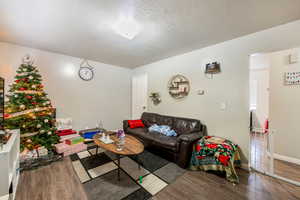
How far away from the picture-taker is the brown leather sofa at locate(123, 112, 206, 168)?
2.23 metres

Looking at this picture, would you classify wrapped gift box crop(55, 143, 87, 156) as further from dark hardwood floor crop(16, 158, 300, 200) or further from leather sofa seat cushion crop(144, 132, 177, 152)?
leather sofa seat cushion crop(144, 132, 177, 152)

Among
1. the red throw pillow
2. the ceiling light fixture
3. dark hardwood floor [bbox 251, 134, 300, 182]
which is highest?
the ceiling light fixture

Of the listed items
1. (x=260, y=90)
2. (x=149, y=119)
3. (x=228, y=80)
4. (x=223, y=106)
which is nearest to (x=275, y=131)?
(x=223, y=106)

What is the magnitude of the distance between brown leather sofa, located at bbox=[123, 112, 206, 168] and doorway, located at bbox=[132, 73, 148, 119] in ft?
3.11

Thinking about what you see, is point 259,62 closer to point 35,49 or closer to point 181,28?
point 181,28

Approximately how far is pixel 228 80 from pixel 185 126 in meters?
1.39

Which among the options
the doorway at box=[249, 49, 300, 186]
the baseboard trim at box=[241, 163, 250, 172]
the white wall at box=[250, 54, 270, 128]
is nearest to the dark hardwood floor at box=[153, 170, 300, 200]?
the baseboard trim at box=[241, 163, 250, 172]

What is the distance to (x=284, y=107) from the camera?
2.48m

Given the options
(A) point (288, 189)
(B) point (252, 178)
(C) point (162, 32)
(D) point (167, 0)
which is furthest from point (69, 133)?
(A) point (288, 189)

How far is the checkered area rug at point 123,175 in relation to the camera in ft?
5.33

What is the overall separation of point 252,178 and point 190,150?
1.04 metres

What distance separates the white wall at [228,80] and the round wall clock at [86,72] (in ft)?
9.03

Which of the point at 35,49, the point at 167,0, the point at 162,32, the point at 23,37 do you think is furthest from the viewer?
the point at 35,49

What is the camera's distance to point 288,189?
5.65 feet
